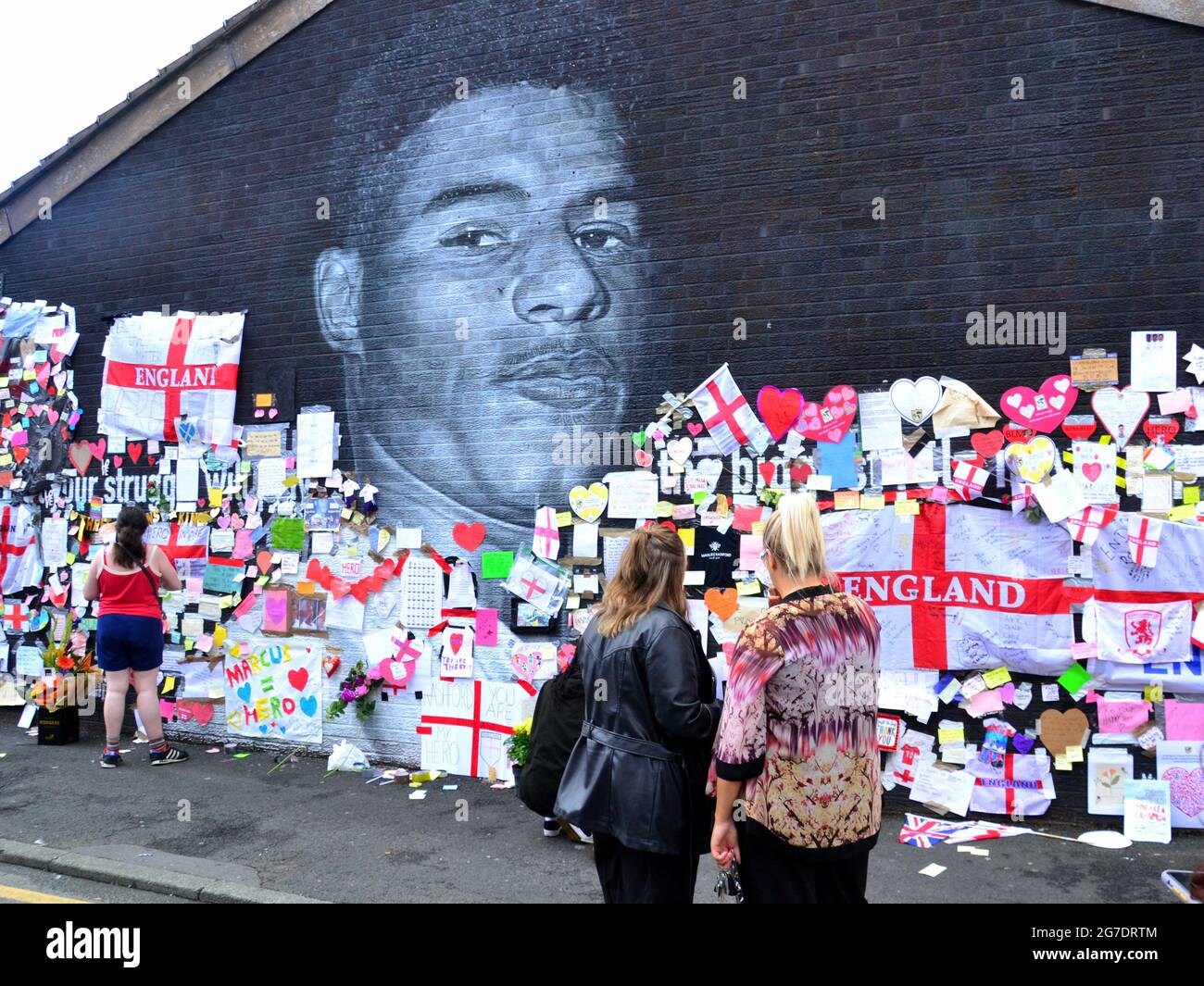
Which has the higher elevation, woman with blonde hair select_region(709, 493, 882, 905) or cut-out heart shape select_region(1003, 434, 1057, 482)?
cut-out heart shape select_region(1003, 434, 1057, 482)

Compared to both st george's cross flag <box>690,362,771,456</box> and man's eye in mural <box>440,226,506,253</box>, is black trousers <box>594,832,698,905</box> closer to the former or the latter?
st george's cross flag <box>690,362,771,456</box>

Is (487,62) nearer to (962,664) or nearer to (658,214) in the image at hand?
(658,214)

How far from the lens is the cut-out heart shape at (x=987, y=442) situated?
616 centimetres

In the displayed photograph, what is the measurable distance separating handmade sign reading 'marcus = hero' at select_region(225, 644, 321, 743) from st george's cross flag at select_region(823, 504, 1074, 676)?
438 cm

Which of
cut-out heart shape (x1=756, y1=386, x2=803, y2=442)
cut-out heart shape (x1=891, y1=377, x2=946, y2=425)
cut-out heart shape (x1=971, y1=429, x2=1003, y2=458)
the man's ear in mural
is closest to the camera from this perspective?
cut-out heart shape (x1=971, y1=429, x2=1003, y2=458)

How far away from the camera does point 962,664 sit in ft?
20.4

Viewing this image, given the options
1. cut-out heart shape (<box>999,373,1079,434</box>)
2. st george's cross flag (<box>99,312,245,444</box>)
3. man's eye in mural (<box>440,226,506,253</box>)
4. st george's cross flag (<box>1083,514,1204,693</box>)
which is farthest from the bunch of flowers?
st george's cross flag (<box>1083,514,1204,693</box>)

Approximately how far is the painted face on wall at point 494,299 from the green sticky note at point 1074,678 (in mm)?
3399

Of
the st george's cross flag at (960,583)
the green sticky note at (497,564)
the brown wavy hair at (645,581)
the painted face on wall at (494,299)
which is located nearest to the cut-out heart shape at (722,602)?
the st george's cross flag at (960,583)

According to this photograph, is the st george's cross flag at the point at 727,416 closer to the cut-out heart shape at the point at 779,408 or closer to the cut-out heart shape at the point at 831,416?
the cut-out heart shape at the point at 779,408

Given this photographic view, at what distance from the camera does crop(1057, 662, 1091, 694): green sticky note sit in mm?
6016

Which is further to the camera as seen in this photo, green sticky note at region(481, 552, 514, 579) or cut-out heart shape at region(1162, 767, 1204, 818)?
green sticky note at region(481, 552, 514, 579)

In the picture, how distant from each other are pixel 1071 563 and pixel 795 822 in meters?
3.86

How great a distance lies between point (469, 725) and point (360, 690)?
3.18 feet
